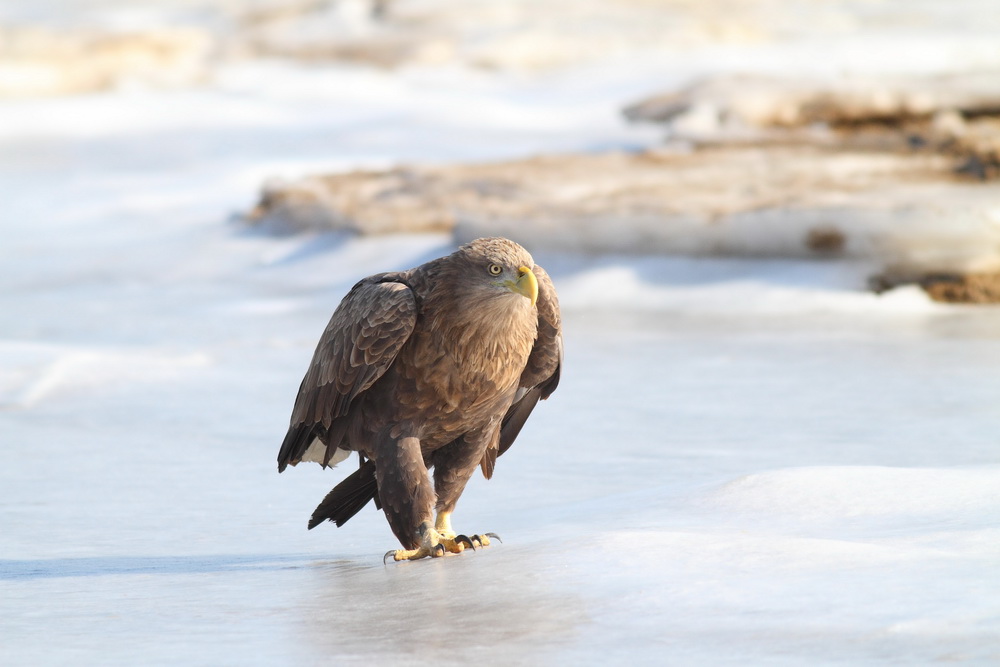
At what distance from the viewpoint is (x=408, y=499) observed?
402cm

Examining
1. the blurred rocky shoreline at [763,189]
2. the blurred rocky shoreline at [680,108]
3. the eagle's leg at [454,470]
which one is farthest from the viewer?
the blurred rocky shoreline at [680,108]

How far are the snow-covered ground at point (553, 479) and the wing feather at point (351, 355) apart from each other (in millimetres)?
356

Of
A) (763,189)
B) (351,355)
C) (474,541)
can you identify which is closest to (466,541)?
(474,541)

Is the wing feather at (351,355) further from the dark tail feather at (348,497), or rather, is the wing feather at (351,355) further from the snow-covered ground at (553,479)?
the snow-covered ground at (553,479)

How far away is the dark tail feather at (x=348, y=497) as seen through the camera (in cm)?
432

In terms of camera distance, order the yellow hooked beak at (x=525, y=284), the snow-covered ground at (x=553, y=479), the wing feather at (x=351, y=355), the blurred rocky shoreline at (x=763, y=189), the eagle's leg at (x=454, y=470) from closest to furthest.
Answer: the snow-covered ground at (x=553, y=479) < the yellow hooked beak at (x=525, y=284) < the wing feather at (x=351, y=355) < the eagle's leg at (x=454, y=470) < the blurred rocky shoreline at (x=763, y=189)

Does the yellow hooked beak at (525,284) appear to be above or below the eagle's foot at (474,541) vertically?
above

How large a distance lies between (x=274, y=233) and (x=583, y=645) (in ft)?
33.4

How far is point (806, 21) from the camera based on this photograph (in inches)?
1169

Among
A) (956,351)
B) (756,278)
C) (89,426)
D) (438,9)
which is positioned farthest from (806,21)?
(89,426)

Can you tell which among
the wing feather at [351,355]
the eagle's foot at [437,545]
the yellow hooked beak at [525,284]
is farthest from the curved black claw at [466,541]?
the yellow hooked beak at [525,284]

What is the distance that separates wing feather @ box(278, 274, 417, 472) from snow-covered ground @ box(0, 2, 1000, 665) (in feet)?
1.17

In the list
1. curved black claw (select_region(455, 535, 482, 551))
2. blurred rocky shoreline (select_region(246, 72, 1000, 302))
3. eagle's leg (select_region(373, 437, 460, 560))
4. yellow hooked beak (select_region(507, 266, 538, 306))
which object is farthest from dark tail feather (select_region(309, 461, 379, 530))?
blurred rocky shoreline (select_region(246, 72, 1000, 302))

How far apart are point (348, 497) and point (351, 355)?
49 centimetres
